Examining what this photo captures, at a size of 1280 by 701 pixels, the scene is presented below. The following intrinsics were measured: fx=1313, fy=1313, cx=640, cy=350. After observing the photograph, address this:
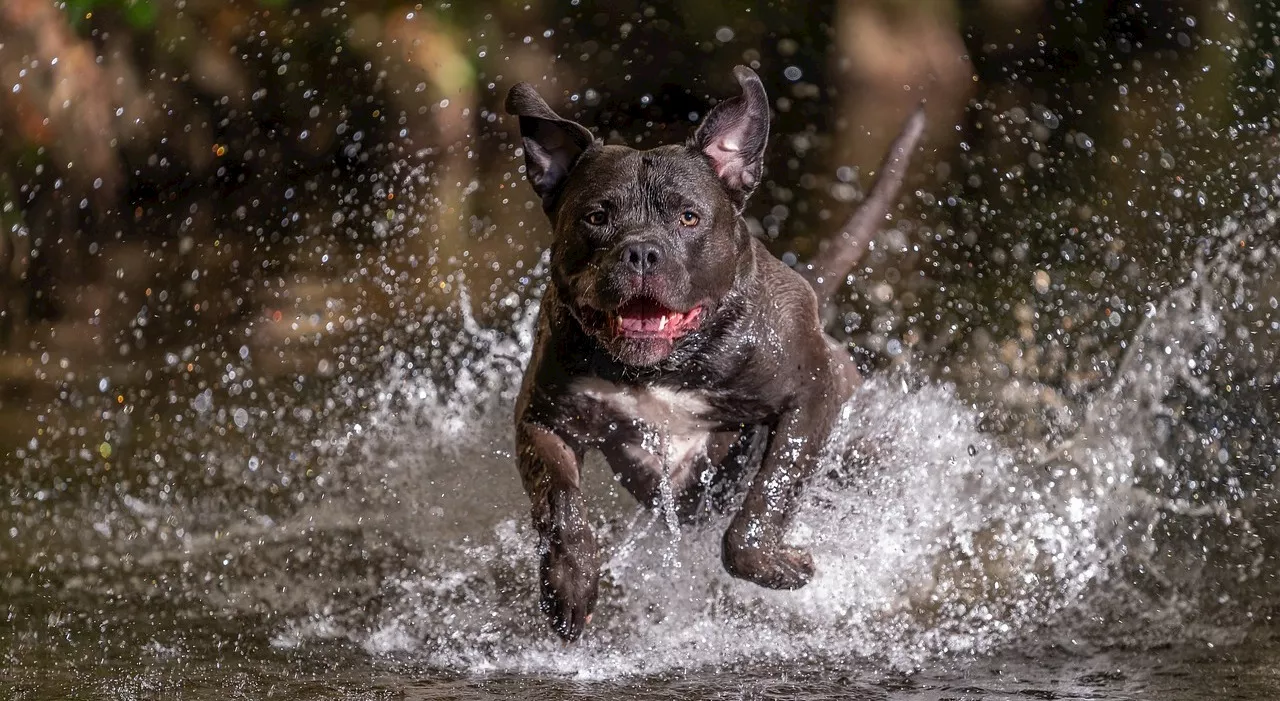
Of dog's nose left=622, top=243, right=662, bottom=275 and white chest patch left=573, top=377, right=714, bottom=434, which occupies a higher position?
dog's nose left=622, top=243, right=662, bottom=275

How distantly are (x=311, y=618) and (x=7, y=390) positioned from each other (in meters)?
4.16

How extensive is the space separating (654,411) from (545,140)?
3.12ft

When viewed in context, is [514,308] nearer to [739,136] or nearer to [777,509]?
[739,136]

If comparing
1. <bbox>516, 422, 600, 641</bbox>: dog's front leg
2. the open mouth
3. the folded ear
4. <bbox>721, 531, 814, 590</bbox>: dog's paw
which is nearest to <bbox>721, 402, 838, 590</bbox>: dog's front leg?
<bbox>721, 531, 814, 590</bbox>: dog's paw

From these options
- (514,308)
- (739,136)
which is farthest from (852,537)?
(514,308)

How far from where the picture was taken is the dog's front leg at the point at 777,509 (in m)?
4.09

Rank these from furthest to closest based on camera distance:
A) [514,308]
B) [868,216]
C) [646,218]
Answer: [514,308], [868,216], [646,218]

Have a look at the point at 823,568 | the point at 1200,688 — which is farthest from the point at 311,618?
the point at 1200,688

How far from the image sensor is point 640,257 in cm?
372

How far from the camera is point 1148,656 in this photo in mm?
4004

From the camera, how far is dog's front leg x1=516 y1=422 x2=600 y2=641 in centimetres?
380

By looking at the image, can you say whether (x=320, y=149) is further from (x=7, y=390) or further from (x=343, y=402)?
(x=7, y=390)

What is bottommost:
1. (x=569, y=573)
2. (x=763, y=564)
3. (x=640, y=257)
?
(x=569, y=573)

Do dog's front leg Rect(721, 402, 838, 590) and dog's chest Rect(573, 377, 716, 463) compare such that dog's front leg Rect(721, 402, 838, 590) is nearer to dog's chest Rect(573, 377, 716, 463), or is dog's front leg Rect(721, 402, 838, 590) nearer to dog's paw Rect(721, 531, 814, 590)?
dog's paw Rect(721, 531, 814, 590)
